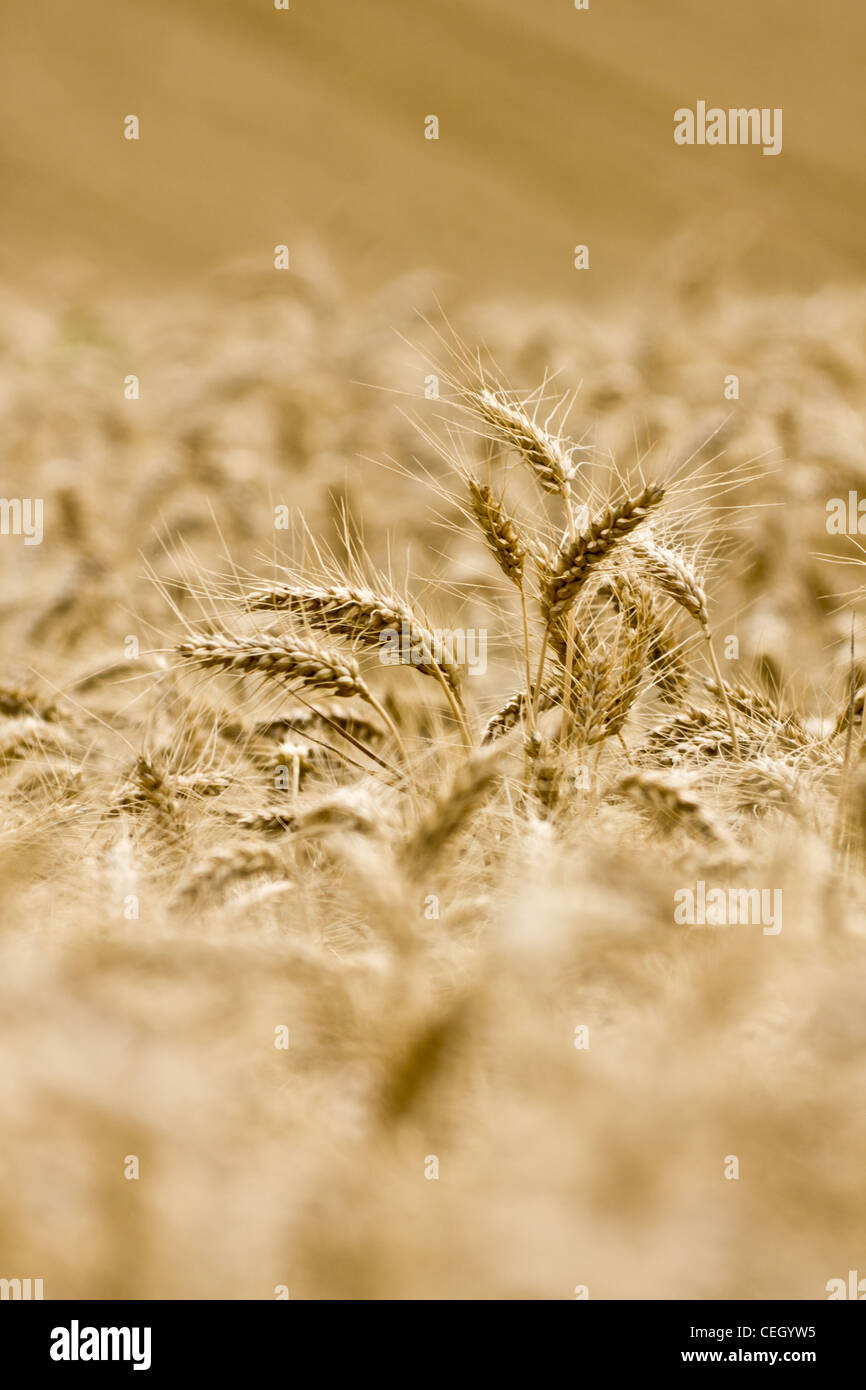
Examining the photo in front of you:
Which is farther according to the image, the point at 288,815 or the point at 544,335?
the point at 544,335

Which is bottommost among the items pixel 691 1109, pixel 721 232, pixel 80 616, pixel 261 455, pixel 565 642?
pixel 691 1109

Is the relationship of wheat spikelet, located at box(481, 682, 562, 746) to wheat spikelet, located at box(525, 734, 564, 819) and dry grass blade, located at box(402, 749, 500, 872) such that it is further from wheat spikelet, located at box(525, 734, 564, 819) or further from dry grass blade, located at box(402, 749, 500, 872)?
dry grass blade, located at box(402, 749, 500, 872)

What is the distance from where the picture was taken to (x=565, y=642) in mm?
1537

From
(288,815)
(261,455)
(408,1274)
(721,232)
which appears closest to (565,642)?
(288,815)

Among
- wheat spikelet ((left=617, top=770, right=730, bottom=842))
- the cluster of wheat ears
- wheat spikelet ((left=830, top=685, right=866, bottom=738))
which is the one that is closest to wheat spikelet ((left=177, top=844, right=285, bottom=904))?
the cluster of wheat ears

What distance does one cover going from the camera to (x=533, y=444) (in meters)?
1.47

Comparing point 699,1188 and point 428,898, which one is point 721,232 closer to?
point 428,898

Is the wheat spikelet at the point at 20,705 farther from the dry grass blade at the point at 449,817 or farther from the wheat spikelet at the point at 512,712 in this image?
the dry grass blade at the point at 449,817

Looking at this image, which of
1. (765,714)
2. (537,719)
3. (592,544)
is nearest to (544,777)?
(537,719)

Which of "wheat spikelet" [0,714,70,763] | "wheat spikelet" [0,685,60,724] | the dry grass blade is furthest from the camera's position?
"wheat spikelet" [0,685,60,724]

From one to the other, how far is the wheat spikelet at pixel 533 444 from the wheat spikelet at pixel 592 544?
100mm

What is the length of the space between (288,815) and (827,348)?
8.51ft

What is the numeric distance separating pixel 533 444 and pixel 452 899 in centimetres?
69

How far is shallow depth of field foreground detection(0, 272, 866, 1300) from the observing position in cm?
69
